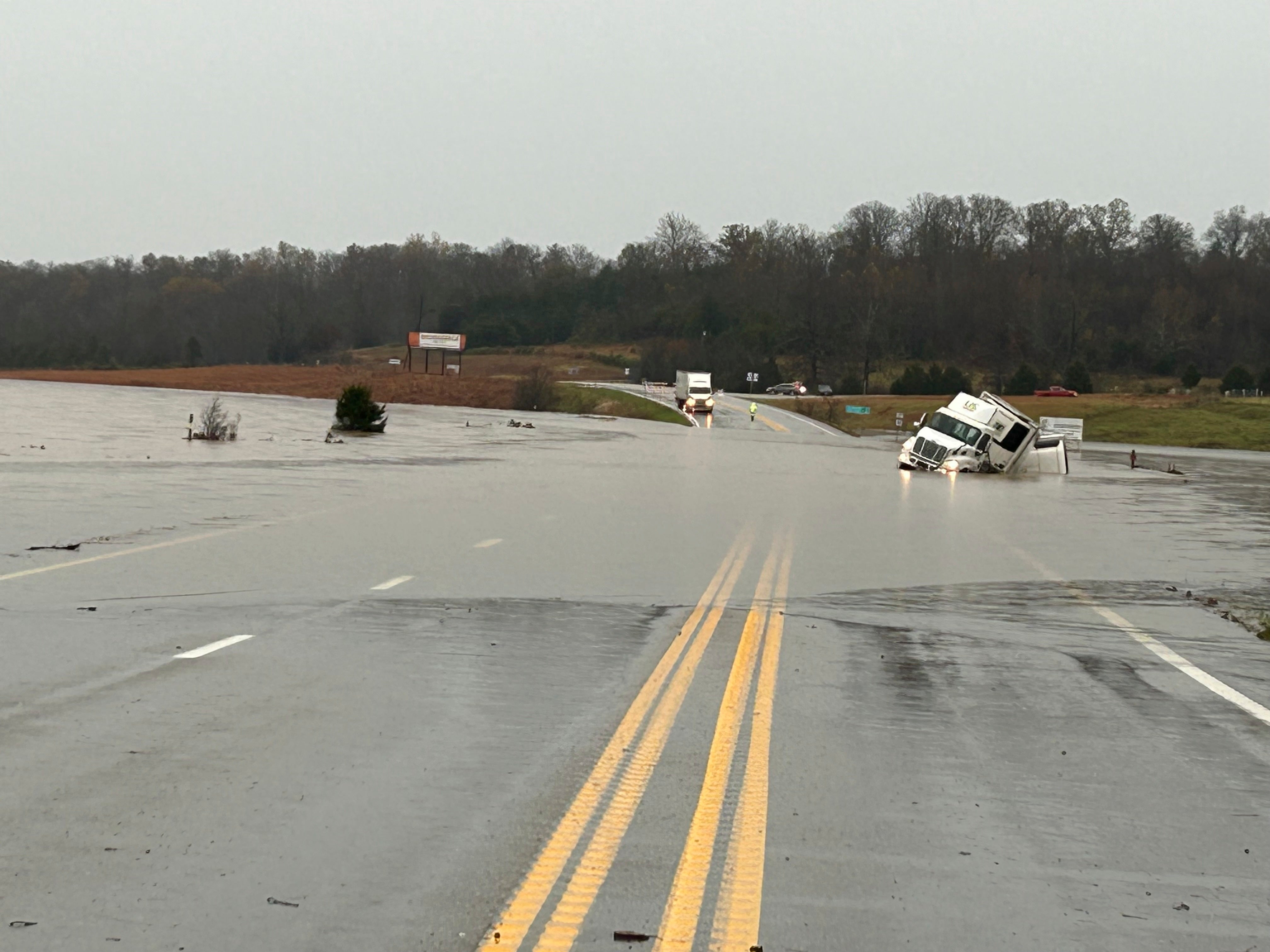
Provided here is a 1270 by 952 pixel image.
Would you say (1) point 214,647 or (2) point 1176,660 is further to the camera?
(2) point 1176,660

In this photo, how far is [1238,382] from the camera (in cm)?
12762

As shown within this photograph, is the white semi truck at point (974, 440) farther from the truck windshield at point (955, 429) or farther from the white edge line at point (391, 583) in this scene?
the white edge line at point (391, 583)

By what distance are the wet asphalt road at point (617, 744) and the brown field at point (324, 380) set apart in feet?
294

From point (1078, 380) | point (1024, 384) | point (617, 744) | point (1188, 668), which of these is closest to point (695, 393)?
point (1024, 384)

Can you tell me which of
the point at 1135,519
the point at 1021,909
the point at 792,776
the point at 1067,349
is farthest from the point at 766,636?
the point at 1067,349

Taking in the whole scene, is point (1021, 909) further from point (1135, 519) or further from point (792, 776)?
point (1135, 519)

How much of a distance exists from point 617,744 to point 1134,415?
10394cm

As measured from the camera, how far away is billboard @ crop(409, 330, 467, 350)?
492 ft

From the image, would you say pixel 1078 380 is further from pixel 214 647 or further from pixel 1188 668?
pixel 214 647

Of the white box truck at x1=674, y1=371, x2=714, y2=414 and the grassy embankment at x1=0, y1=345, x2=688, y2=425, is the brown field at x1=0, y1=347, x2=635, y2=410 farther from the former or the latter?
the white box truck at x1=674, y1=371, x2=714, y2=414

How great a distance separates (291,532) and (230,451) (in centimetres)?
2473

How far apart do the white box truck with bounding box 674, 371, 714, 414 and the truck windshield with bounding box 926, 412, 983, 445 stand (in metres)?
55.7

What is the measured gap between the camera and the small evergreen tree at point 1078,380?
13850cm

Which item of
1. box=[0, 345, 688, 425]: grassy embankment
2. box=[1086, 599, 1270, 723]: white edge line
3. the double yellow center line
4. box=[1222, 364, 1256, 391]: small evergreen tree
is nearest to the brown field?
box=[0, 345, 688, 425]: grassy embankment
